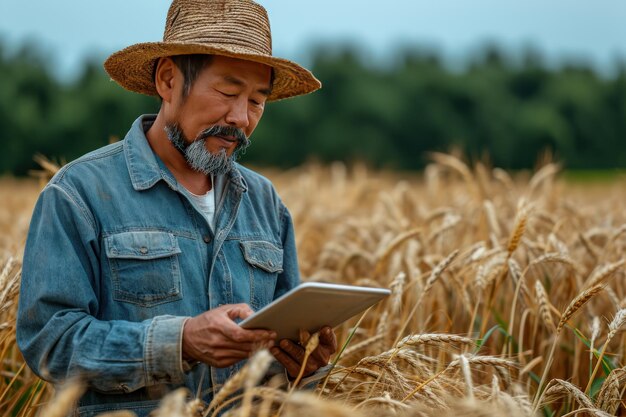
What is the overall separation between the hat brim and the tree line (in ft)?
110

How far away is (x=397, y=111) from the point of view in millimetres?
46312

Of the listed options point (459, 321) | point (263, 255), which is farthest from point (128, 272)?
point (459, 321)

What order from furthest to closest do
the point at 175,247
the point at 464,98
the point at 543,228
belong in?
the point at 464,98 < the point at 543,228 < the point at 175,247

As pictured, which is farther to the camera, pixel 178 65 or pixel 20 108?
pixel 20 108

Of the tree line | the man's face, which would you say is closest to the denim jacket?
the man's face

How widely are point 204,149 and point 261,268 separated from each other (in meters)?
0.45

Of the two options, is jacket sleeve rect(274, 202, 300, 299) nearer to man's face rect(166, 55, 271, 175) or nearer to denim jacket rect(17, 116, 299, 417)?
denim jacket rect(17, 116, 299, 417)

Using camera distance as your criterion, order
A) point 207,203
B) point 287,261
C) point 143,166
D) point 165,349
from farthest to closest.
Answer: point 287,261
point 207,203
point 143,166
point 165,349

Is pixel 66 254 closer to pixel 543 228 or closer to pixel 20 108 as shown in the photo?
pixel 543 228

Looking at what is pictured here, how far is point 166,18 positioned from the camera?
298 cm

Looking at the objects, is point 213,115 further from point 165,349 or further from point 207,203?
point 165,349

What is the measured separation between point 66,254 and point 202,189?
62 cm

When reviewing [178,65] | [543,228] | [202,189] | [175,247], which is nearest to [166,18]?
[178,65]

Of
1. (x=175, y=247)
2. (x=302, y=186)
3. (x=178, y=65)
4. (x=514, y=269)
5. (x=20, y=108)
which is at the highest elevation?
(x=178, y=65)
